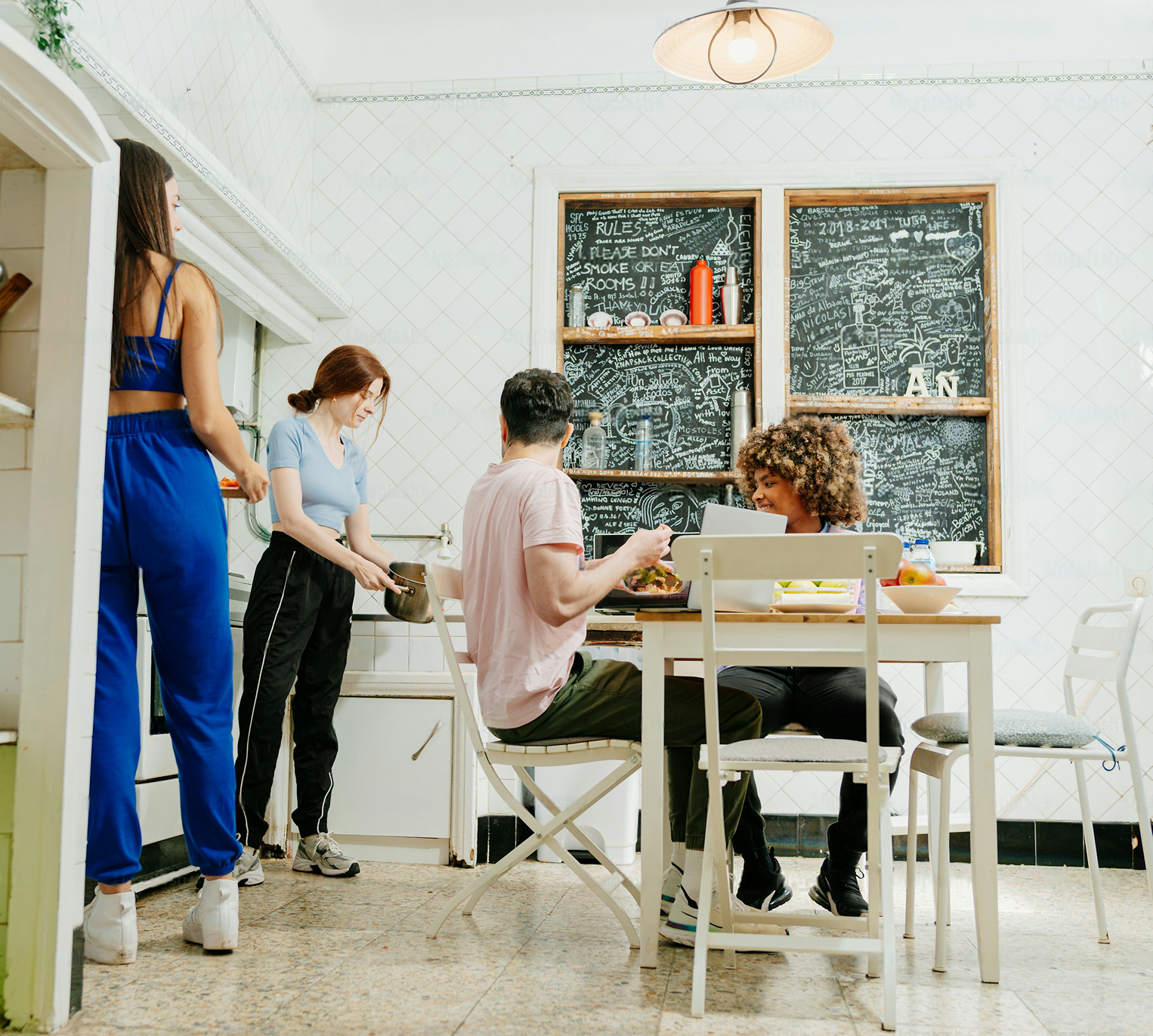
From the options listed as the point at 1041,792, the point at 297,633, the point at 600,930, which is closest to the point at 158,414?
the point at 297,633

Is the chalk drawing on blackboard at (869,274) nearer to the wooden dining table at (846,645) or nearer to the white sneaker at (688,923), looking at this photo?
the wooden dining table at (846,645)

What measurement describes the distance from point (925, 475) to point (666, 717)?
224 cm

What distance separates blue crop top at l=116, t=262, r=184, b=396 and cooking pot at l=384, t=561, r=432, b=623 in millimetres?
1146

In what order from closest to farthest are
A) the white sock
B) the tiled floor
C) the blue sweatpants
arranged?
the tiled floor
the blue sweatpants
the white sock

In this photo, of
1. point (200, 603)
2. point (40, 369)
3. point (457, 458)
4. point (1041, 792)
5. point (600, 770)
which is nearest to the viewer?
point (40, 369)

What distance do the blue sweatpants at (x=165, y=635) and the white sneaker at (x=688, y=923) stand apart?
94 cm

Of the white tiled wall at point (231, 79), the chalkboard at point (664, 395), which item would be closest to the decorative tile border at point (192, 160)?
the white tiled wall at point (231, 79)

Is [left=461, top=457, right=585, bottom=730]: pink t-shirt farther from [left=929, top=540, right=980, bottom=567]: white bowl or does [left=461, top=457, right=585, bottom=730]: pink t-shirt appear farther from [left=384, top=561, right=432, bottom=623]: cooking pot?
[left=929, top=540, right=980, bottom=567]: white bowl

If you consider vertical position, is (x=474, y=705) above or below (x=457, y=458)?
below

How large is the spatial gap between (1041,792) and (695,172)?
2.66 meters

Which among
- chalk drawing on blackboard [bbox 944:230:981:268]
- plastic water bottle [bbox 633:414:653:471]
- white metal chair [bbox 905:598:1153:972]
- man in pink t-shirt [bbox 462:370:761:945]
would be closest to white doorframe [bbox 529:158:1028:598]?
chalk drawing on blackboard [bbox 944:230:981:268]

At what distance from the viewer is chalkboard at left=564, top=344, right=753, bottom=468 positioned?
4.16 meters

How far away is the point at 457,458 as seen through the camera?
4.05 metres

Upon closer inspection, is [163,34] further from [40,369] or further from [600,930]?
[600,930]
